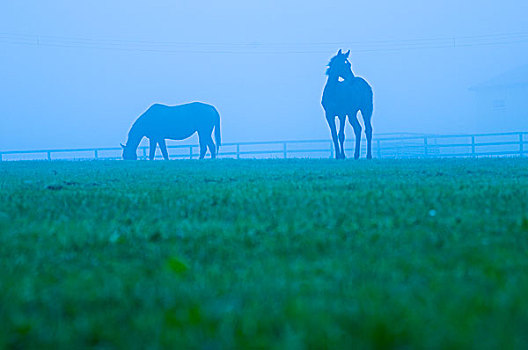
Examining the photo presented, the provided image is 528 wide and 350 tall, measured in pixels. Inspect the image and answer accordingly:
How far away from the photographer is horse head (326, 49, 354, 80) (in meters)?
13.0

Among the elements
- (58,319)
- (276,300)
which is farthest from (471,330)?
(58,319)

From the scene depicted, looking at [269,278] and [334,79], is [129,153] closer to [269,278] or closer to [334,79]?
[334,79]

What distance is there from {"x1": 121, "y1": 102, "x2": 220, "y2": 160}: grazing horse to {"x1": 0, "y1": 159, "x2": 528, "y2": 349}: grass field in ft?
53.4

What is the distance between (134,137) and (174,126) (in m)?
1.72

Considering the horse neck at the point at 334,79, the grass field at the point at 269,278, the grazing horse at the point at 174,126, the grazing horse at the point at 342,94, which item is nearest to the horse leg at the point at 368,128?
the grazing horse at the point at 342,94

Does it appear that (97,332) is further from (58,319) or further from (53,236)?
(53,236)

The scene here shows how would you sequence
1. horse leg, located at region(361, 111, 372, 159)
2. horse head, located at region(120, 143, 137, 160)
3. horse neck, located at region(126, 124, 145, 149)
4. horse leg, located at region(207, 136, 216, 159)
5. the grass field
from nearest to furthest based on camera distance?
the grass field < horse leg, located at region(361, 111, 372, 159) < horse head, located at region(120, 143, 137, 160) < horse neck, located at region(126, 124, 145, 149) < horse leg, located at region(207, 136, 216, 159)

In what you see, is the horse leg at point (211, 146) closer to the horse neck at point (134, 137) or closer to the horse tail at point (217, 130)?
the horse tail at point (217, 130)

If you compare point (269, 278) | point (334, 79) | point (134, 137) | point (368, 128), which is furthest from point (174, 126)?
point (269, 278)

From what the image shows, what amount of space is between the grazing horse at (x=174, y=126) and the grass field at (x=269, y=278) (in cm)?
1629

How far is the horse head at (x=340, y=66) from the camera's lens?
13.0m

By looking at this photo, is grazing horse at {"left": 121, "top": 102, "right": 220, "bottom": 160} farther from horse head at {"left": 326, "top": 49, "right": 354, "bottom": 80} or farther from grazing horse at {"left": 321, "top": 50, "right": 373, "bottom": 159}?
horse head at {"left": 326, "top": 49, "right": 354, "bottom": 80}

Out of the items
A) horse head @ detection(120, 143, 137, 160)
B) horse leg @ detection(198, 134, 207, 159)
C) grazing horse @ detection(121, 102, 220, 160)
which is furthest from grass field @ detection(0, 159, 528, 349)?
horse leg @ detection(198, 134, 207, 159)

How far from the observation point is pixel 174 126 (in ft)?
68.0
